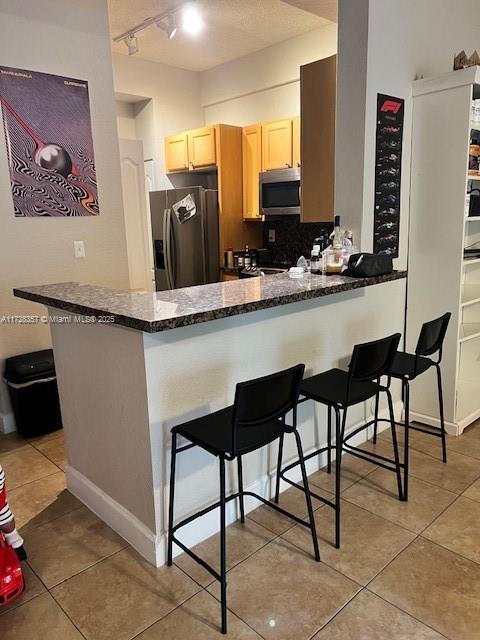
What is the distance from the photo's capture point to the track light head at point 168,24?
3.77 metres

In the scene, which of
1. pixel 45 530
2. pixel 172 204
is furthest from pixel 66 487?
pixel 172 204

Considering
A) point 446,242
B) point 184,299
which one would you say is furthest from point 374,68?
point 184,299

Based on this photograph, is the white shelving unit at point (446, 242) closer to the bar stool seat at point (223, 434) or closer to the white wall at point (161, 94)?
the bar stool seat at point (223, 434)

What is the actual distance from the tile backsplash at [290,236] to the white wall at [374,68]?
67.1 inches

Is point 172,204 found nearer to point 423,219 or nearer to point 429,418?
point 423,219

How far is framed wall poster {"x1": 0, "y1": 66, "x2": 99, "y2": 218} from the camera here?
2.93 meters

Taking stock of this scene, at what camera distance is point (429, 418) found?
312cm

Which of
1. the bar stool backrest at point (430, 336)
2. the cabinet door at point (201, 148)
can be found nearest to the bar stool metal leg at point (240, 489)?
the bar stool backrest at point (430, 336)

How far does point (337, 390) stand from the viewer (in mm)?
2150

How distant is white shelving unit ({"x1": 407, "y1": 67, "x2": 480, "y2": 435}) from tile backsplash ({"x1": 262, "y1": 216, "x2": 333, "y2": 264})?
1593 millimetres

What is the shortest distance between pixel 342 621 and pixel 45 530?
1.35 meters

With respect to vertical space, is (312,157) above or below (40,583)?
above

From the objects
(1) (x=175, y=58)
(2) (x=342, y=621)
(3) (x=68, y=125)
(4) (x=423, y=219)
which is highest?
(1) (x=175, y=58)

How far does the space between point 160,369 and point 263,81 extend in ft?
12.7
